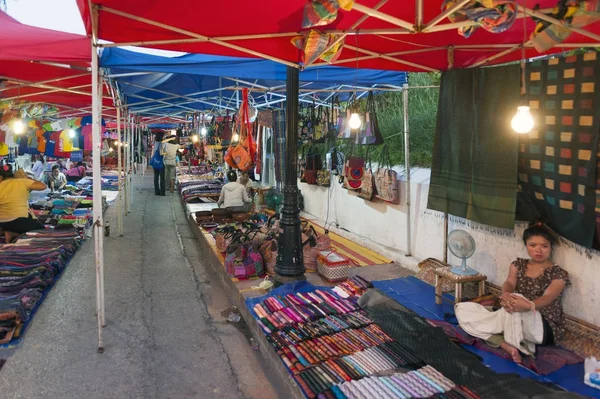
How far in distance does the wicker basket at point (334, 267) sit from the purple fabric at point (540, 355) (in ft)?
5.57

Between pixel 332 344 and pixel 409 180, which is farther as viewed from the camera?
pixel 409 180

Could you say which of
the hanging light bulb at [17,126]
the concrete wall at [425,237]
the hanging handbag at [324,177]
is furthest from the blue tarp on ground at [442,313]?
the hanging light bulb at [17,126]

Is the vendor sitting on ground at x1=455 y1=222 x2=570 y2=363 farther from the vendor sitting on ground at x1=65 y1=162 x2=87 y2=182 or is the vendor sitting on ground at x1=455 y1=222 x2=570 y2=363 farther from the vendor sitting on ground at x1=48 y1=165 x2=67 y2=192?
the vendor sitting on ground at x1=65 y1=162 x2=87 y2=182

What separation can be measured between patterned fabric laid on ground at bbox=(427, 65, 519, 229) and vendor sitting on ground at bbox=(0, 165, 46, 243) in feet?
21.5

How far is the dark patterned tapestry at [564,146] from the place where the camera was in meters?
3.41

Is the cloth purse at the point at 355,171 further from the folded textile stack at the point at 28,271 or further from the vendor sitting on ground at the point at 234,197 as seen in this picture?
the folded textile stack at the point at 28,271

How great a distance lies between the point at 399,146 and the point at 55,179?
37.2ft

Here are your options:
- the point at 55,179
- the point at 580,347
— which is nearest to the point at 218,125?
the point at 55,179

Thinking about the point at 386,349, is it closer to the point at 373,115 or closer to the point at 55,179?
the point at 373,115

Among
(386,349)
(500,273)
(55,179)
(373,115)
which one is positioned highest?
(373,115)

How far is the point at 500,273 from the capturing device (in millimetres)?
4559

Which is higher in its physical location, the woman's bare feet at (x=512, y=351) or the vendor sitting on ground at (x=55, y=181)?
the vendor sitting on ground at (x=55, y=181)

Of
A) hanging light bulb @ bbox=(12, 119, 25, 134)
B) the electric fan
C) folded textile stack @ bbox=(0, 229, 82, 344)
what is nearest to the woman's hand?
the electric fan

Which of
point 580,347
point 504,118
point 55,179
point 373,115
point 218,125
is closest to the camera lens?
point 580,347
